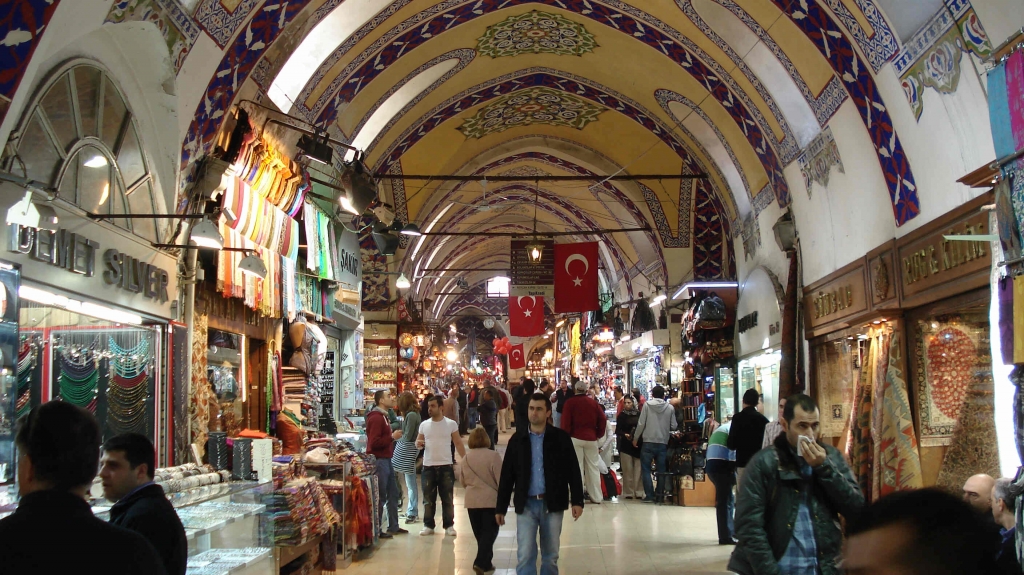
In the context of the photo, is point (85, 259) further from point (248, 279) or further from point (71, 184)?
point (248, 279)

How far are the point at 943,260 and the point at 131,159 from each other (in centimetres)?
557

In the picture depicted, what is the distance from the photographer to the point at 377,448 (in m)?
8.45

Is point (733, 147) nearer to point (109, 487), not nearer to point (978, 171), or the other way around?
point (978, 171)

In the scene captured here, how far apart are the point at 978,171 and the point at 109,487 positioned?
4645 millimetres

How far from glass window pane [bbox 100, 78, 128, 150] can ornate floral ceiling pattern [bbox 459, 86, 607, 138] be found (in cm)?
784

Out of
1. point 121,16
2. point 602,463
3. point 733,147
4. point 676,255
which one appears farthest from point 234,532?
point 676,255

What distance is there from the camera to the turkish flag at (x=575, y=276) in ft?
45.7

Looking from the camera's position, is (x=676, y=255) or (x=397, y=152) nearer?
(x=397, y=152)

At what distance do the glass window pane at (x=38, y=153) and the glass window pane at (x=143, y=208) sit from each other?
1.00 metres

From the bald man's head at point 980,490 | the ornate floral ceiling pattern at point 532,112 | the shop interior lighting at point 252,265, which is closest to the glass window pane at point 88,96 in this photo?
the shop interior lighting at point 252,265

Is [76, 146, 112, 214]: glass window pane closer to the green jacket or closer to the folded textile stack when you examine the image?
the folded textile stack

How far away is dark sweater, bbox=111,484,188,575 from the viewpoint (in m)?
2.55

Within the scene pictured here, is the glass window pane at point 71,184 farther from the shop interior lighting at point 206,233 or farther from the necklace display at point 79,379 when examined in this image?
the necklace display at point 79,379

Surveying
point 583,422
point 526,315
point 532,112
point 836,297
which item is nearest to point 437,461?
point 583,422
